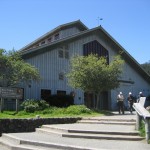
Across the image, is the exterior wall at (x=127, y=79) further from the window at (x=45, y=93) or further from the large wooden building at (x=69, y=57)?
the window at (x=45, y=93)

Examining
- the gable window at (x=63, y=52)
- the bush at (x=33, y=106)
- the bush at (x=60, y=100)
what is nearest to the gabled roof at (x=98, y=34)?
the gable window at (x=63, y=52)

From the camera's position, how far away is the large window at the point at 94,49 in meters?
33.7

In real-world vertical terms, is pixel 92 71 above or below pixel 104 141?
→ above

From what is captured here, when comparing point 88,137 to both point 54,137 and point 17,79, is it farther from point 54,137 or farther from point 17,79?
point 17,79

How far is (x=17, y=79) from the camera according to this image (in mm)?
23766

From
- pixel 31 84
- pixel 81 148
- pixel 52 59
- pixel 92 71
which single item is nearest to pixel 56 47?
pixel 52 59

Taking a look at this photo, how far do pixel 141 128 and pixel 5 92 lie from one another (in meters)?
11.2

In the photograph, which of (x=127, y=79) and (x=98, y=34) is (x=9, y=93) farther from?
(x=127, y=79)

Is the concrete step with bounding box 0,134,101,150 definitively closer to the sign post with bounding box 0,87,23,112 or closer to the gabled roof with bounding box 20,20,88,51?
the sign post with bounding box 0,87,23,112

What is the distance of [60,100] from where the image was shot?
2791cm

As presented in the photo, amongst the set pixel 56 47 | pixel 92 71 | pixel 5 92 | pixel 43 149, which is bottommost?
pixel 43 149

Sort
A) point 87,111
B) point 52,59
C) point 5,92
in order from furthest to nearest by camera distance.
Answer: point 52,59, point 87,111, point 5,92

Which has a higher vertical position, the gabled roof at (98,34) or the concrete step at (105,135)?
the gabled roof at (98,34)

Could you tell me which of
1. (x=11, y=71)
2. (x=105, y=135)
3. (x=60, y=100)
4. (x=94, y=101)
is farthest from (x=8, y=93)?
(x=94, y=101)
